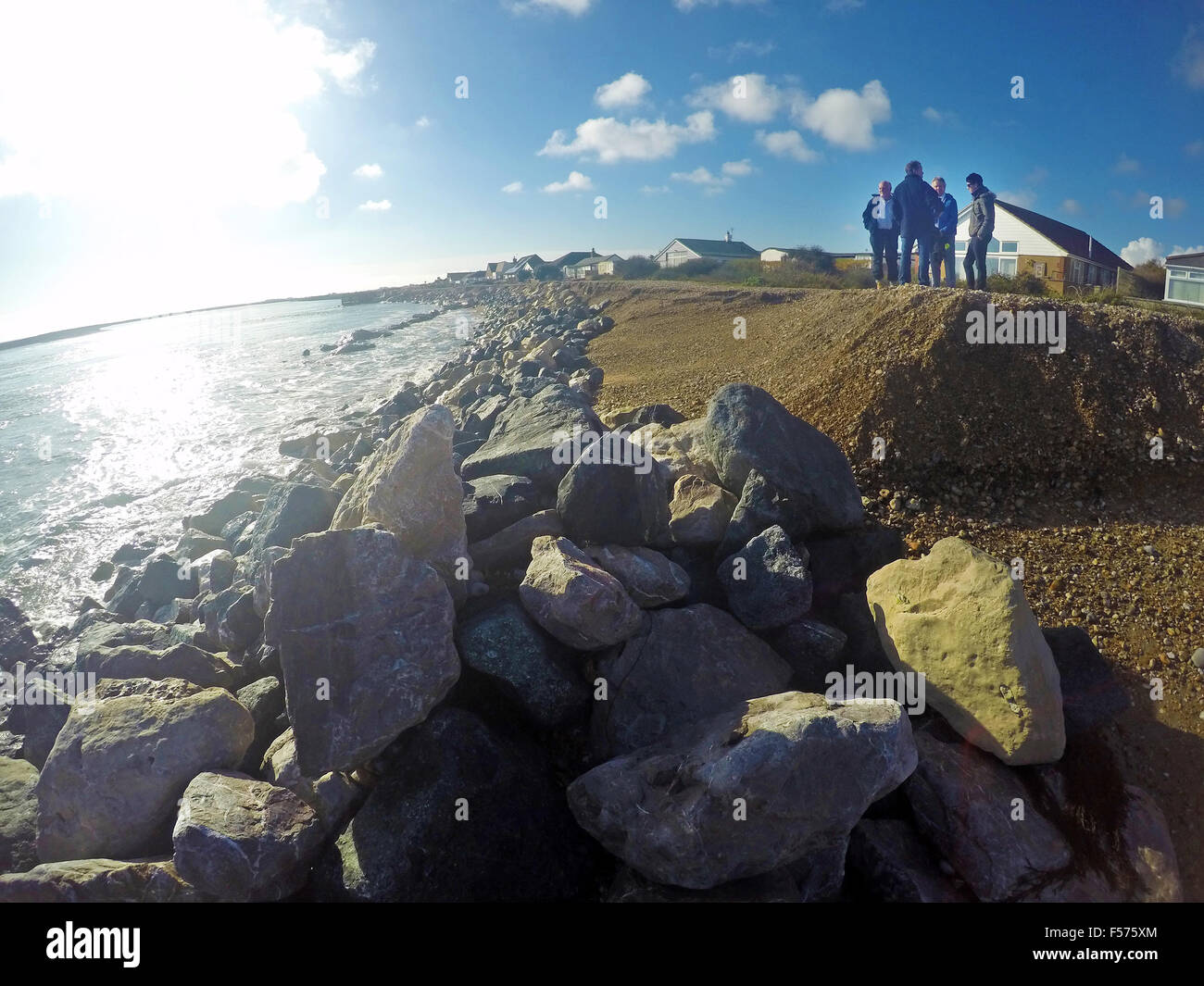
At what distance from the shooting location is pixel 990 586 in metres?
4.05

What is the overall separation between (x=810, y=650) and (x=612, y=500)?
6.09 ft

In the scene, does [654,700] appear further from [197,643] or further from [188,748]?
[197,643]

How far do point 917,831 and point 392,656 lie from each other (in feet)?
10.4

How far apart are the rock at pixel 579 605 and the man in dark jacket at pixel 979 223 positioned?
34.9ft

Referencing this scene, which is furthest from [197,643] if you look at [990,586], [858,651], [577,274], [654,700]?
[577,274]

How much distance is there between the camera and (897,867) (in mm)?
3445

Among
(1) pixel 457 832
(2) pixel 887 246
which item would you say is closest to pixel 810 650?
(1) pixel 457 832

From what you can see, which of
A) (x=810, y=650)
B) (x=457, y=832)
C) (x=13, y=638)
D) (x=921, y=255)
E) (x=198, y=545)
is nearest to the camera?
(x=457, y=832)

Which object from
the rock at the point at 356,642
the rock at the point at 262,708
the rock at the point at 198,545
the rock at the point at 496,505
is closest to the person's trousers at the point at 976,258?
the rock at the point at 496,505

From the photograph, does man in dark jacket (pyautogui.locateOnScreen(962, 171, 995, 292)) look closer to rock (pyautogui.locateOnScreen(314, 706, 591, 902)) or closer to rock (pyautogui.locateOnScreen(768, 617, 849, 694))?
rock (pyautogui.locateOnScreen(768, 617, 849, 694))

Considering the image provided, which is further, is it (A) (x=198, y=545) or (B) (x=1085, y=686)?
(A) (x=198, y=545)

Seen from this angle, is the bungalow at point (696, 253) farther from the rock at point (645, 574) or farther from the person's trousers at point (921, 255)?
the rock at point (645, 574)

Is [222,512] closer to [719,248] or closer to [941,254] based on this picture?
[941,254]

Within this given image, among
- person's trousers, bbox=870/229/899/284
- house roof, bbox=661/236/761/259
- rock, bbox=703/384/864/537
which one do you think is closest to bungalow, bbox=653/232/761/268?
house roof, bbox=661/236/761/259
